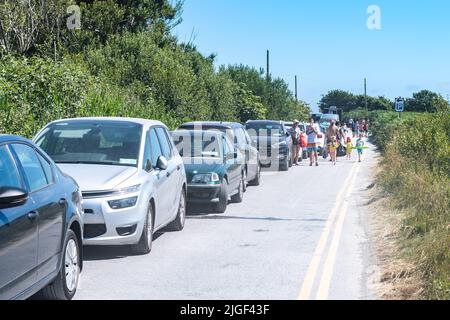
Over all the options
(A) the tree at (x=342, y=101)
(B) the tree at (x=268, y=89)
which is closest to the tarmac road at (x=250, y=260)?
(B) the tree at (x=268, y=89)

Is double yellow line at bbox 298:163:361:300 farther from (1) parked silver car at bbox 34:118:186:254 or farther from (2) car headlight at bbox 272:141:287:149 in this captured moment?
(2) car headlight at bbox 272:141:287:149

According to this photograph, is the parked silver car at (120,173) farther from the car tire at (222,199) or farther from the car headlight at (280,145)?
the car headlight at (280,145)

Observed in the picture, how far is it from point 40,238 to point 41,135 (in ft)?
14.2

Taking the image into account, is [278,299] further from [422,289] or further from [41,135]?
[41,135]

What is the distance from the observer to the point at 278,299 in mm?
7227

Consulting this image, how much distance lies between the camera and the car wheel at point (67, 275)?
6902 millimetres

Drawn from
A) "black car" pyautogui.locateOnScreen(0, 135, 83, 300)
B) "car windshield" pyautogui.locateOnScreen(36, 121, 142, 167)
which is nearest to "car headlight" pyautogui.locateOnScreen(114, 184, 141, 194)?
"car windshield" pyautogui.locateOnScreen(36, 121, 142, 167)

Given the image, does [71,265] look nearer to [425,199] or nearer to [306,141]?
[425,199]

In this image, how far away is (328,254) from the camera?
9.88 metres

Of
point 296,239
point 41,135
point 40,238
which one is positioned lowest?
point 296,239

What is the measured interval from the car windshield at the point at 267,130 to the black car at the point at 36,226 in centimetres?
2019

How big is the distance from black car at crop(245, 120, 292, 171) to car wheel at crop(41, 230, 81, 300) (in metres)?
19.3
